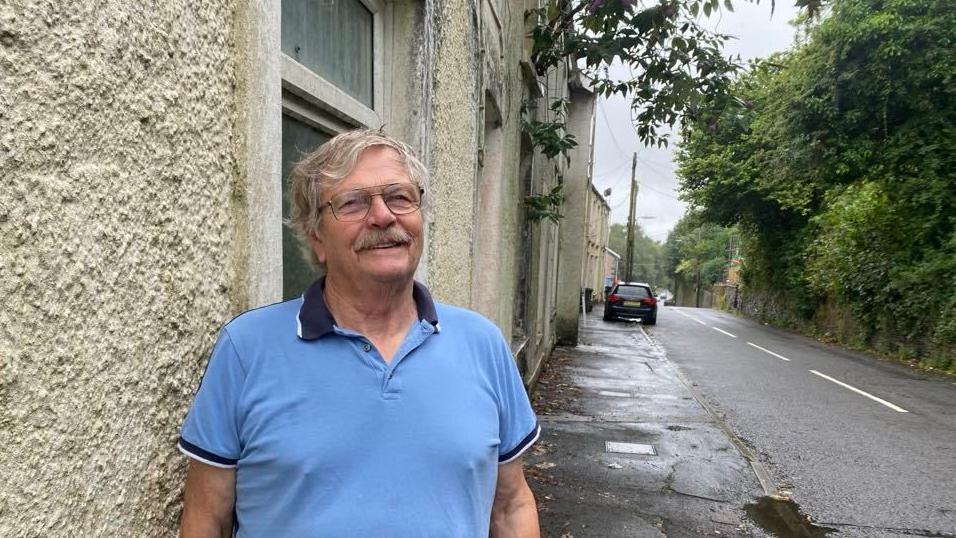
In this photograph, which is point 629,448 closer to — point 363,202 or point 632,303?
point 363,202


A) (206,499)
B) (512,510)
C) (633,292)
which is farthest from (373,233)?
(633,292)

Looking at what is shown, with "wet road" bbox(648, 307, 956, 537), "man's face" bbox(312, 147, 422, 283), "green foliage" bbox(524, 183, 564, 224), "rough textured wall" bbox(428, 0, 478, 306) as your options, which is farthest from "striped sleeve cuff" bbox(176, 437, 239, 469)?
"green foliage" bbox(524, 183, 564, 224)

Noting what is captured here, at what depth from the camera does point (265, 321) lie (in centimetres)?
143

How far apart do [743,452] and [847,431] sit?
5.90ft

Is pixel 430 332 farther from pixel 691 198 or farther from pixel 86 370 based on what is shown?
pixel 691 198

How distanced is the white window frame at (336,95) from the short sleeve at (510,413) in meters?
1.12

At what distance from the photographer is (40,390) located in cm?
103

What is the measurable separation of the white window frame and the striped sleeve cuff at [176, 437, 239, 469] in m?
1.14

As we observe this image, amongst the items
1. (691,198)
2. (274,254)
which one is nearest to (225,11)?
(274,254)

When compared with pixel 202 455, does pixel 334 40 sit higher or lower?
higher

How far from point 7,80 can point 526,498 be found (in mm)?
1470

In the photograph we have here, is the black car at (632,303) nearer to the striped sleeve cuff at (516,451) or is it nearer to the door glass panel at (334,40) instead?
the door glass panel at (334,40)

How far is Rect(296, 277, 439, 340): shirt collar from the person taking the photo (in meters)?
1.42

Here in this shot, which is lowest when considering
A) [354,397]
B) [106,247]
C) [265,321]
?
[354,397]
